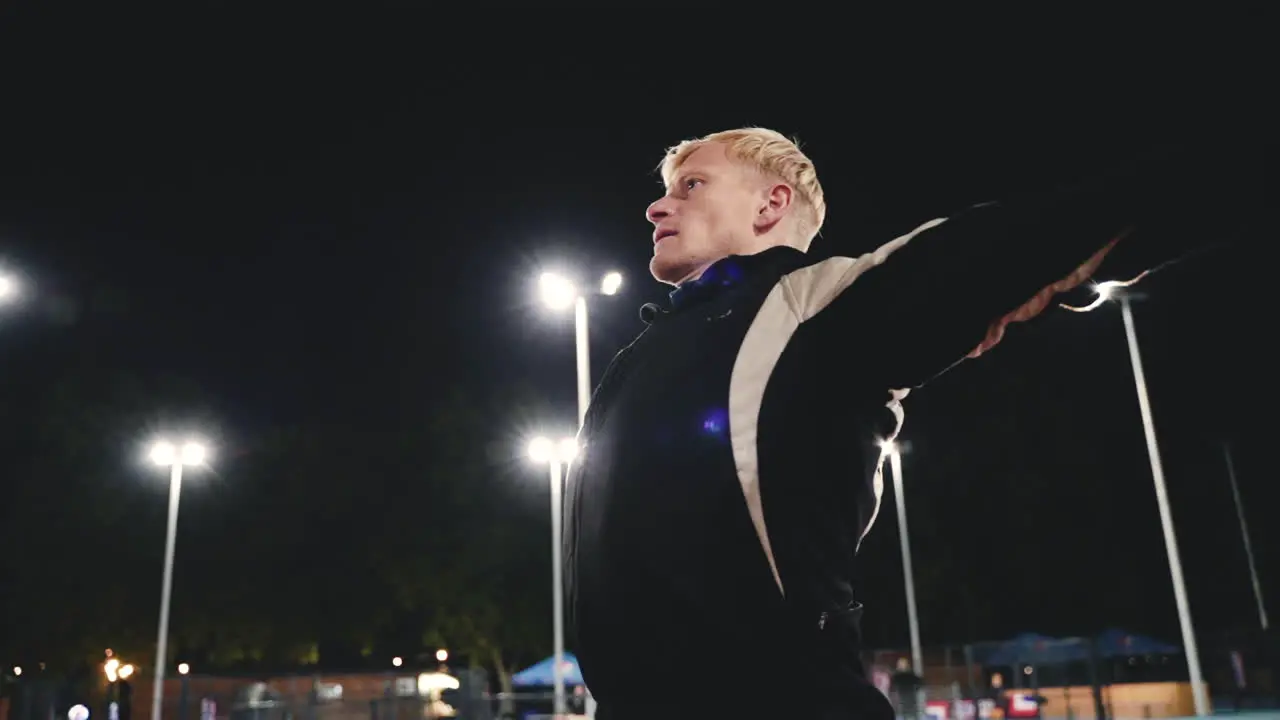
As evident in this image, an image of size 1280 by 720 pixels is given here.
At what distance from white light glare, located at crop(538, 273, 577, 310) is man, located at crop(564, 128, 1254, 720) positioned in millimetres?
15762

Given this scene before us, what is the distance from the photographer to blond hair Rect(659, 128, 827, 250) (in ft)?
7.01

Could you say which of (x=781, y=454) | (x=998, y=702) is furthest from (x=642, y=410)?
(x=998, y=702)

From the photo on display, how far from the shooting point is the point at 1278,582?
3828cm

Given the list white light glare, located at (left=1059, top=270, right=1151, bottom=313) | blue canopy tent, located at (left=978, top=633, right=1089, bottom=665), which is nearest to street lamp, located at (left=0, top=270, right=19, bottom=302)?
white light glare, located at (left=1059, top=270, right=1151, bottom=313)

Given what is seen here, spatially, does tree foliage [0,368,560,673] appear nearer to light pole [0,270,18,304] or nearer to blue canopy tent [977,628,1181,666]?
light pole [0,270,18,304]

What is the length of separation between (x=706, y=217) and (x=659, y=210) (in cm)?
13

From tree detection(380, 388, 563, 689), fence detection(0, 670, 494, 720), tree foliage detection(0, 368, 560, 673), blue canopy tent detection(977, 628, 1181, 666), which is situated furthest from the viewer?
tree detection(380, 388, 563, 689)

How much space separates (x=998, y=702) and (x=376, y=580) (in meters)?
24.5

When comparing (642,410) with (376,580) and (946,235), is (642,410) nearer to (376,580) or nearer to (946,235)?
(946,235)

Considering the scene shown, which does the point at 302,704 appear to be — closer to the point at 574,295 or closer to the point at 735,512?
the point at 574,295

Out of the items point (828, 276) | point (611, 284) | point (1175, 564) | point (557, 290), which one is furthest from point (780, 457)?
point (1175, 564)

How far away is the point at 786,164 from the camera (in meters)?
2.14

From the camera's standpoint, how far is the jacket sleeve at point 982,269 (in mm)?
1392

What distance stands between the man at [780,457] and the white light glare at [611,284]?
15.2 meters
